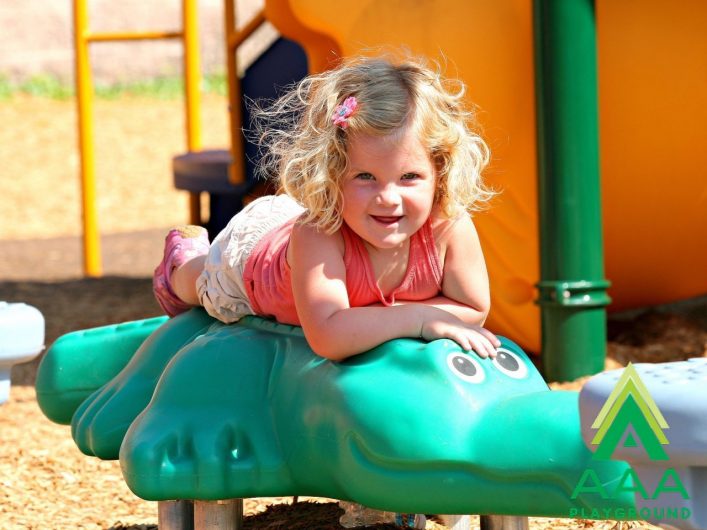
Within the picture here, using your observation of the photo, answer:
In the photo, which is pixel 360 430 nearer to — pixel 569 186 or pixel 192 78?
pixel 569 186

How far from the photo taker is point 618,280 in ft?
14.6

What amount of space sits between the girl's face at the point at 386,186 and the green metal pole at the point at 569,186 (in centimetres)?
162

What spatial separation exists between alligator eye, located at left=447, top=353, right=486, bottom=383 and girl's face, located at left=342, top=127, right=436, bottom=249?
0.26 meters

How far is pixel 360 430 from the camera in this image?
6.63 ft

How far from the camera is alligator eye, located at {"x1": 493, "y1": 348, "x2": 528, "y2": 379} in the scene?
2.13 metres

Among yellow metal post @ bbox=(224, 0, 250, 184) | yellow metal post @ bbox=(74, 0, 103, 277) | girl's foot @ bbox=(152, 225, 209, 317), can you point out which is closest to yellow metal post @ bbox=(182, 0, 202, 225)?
Result: yellow metal post @ bbox=(74, 0, 103, 277)

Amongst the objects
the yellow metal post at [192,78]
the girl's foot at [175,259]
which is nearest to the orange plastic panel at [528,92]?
the girl's foot at [175,259]

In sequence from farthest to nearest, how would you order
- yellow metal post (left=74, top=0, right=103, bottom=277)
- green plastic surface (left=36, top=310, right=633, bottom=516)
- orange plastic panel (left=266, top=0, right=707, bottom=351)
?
yellow metal post (left=74, top=0, right=103, bottom=277)
orange plastic panel (left=266, top=0, right=707, bottom=351)
green plastic surface (left=36, top=310, right=633, bottom=516)

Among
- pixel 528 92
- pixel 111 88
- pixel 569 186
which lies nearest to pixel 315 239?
pixel 569 186

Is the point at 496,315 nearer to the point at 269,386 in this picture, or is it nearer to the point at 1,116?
the point at 269,386

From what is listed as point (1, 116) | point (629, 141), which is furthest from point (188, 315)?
point (1, 116)

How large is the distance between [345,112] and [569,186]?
67.8 inches

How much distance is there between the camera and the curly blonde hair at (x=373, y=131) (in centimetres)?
219

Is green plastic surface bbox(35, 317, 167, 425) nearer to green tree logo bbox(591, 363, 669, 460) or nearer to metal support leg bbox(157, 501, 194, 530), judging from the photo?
metal support leg bbox(157, 501, 194, 530)
